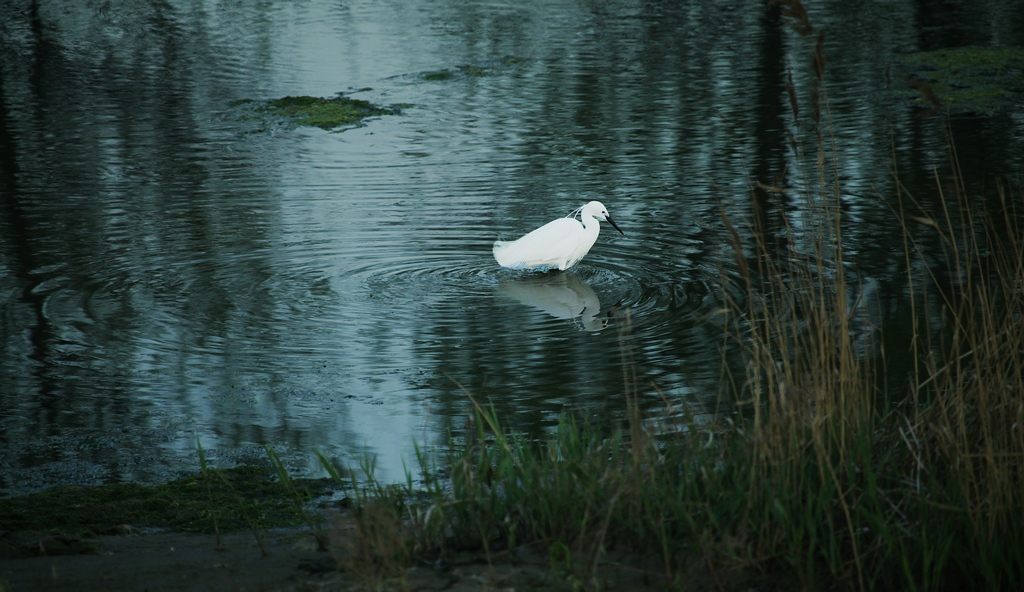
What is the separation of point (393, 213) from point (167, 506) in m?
5.40

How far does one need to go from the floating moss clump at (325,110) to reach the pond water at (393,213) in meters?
0.32

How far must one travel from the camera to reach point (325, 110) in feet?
45.2

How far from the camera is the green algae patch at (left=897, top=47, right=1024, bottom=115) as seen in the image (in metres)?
12.5

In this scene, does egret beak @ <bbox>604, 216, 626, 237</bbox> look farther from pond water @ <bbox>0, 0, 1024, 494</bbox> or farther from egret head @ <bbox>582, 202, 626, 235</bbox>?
pond water @ <bbox>0, 0, 1024, 494</bbox>

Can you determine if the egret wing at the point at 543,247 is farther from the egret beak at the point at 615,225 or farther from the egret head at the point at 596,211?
the egret beak at the point at 615,225

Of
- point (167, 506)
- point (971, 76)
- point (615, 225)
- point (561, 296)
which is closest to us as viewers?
point (167, 506)

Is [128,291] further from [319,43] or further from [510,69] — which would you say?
[319,43]

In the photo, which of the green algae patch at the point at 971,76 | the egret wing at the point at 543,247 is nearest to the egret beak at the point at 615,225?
the egret wing at the point at 543,247

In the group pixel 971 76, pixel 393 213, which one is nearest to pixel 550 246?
pixel 393 213

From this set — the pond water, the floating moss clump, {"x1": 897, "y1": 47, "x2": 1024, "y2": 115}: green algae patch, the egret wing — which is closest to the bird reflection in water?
the pond water

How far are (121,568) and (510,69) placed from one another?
13.4 meters

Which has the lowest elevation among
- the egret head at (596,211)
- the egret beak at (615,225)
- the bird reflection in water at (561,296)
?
the bird reflection in water at (561,296)

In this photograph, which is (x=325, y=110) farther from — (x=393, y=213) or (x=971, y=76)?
(x=971, y=76)

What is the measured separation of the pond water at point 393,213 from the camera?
18.2 ft
